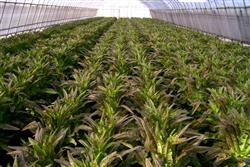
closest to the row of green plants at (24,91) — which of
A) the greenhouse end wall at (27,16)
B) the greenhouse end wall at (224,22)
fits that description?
the greenhouse end wall at (224,22)

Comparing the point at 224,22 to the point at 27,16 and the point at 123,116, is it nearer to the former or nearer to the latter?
the point at 27,16

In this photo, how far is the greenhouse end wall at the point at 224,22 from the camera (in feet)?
56.2

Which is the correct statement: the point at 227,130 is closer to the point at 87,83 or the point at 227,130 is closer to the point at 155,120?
the point at 155,120

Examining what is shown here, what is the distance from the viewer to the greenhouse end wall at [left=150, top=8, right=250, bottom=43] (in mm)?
17133

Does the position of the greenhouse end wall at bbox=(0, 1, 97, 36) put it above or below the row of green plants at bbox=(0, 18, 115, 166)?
below

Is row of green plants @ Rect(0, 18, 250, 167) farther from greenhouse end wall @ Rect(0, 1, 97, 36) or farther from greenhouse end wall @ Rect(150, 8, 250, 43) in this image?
greenhouse end wall @ Rect(0, 1, 97, 36)

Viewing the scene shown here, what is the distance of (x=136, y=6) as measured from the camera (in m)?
62.5

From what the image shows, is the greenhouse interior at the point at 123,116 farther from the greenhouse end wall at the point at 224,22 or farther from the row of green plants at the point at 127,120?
the greenhouse end wall at the point at 224,22

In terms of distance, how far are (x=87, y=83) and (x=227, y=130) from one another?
228 centimetres

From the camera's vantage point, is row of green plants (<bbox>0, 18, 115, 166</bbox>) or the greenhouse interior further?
row of green plants (<bbox>0, 18, 115, 166</bbox>)

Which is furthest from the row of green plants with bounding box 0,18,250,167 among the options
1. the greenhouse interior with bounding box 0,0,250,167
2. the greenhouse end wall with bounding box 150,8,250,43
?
the greenhouse end wall with bounding box 150,8,250,43

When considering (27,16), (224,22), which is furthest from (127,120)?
(27,16)

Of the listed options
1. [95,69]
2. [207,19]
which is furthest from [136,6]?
[95,69]

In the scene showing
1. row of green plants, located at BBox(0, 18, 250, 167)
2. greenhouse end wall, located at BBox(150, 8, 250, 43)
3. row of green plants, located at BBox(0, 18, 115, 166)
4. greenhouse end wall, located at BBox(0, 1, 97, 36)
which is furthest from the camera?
greenhouse end wall, located at BBox(0, 1, 97, 36)
